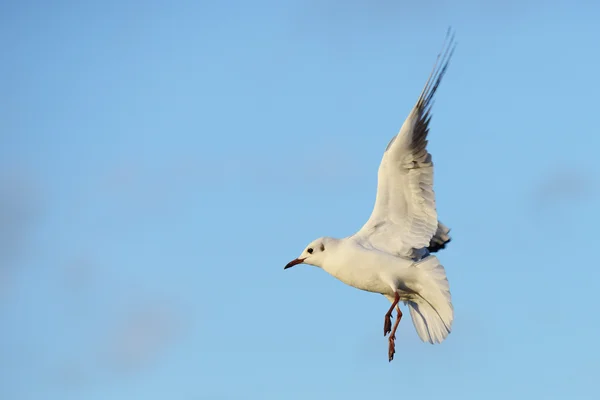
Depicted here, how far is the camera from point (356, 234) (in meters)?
19.6

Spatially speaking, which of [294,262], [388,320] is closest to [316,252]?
[294,262]

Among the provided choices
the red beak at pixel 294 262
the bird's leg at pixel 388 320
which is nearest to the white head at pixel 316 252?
the red beak at pixel 294 262

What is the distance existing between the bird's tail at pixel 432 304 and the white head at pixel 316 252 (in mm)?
1179

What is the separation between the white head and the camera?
64.2ft

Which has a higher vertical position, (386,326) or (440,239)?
(440,239)

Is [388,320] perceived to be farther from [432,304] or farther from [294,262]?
[294,262]

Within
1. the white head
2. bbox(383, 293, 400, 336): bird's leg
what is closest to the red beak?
the white head

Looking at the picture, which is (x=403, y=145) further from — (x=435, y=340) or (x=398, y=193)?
(x=435, y=340)

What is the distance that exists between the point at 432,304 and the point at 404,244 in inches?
33.7

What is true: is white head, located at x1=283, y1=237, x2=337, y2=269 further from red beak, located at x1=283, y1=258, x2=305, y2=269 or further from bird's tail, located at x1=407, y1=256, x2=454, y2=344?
bird's tail, located at x1=407, y1=256, x2=454, y2=344

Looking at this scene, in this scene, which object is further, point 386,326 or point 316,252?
point 316,252

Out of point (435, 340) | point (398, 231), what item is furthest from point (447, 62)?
point (435, 340)

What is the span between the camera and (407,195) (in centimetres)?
1922

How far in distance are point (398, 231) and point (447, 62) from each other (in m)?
2.24
